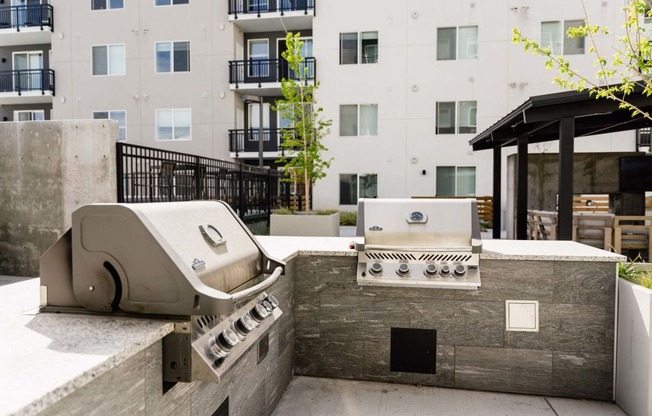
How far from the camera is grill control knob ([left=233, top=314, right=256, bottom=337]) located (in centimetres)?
194

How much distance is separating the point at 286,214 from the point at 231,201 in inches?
51.4

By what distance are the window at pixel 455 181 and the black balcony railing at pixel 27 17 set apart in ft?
53.3

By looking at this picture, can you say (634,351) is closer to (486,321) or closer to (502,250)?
(486,321)

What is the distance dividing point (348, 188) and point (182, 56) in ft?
27.6

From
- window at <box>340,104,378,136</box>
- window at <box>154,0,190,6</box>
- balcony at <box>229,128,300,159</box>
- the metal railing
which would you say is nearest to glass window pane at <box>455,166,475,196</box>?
window at <box>340,104,378,136</box>

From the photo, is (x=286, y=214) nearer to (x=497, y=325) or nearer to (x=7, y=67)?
(x=497, y=325)

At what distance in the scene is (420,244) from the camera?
317 centimetres

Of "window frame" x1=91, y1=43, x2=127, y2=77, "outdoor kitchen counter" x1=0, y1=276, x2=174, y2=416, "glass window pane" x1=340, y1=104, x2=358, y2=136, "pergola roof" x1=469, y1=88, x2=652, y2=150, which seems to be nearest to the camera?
"outdoor kitchen counter" x1=0, y1=276, x2=174, y2=416

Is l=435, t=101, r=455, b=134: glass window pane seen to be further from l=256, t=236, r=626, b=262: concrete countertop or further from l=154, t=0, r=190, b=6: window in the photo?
l=256, t=236, r=626, b=262: concrete countertop

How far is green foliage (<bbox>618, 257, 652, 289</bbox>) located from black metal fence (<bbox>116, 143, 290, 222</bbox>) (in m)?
5.41

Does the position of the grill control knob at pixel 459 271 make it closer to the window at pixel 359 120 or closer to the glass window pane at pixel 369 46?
the window at pixel 359 120

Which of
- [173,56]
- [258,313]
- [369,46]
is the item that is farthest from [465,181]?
[258,313]

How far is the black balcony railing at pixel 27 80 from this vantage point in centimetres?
1781

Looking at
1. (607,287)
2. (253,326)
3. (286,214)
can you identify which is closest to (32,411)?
(253,326)
